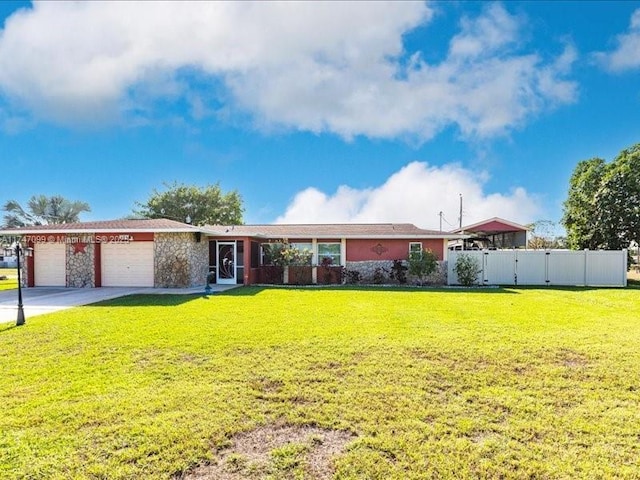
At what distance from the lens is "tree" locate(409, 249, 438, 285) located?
19500 mm

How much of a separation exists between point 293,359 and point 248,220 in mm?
40843

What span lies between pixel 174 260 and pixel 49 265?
6635 mm

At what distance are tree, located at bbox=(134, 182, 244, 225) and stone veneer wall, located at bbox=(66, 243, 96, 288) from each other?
70.0 feet

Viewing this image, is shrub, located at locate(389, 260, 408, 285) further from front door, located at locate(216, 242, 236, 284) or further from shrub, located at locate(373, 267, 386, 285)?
front door, located at locate(216, 242, 236, 284)

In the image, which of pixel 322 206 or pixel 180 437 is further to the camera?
pixel 322 206

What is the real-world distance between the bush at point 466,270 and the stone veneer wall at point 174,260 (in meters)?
13.5

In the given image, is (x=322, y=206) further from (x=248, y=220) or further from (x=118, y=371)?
(x=118, y=371)

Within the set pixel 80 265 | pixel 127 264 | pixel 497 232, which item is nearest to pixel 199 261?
pixel 127 264

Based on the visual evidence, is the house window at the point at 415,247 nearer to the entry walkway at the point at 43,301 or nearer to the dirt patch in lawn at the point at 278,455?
the entry walkway at the point at 43,301

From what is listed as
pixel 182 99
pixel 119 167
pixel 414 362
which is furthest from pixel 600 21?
pixel 119 167

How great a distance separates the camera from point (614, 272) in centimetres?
1975

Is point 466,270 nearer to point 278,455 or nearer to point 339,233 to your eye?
point 339,233

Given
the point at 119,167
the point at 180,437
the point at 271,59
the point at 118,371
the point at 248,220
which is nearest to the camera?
the point at 180,437

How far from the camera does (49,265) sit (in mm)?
19000
